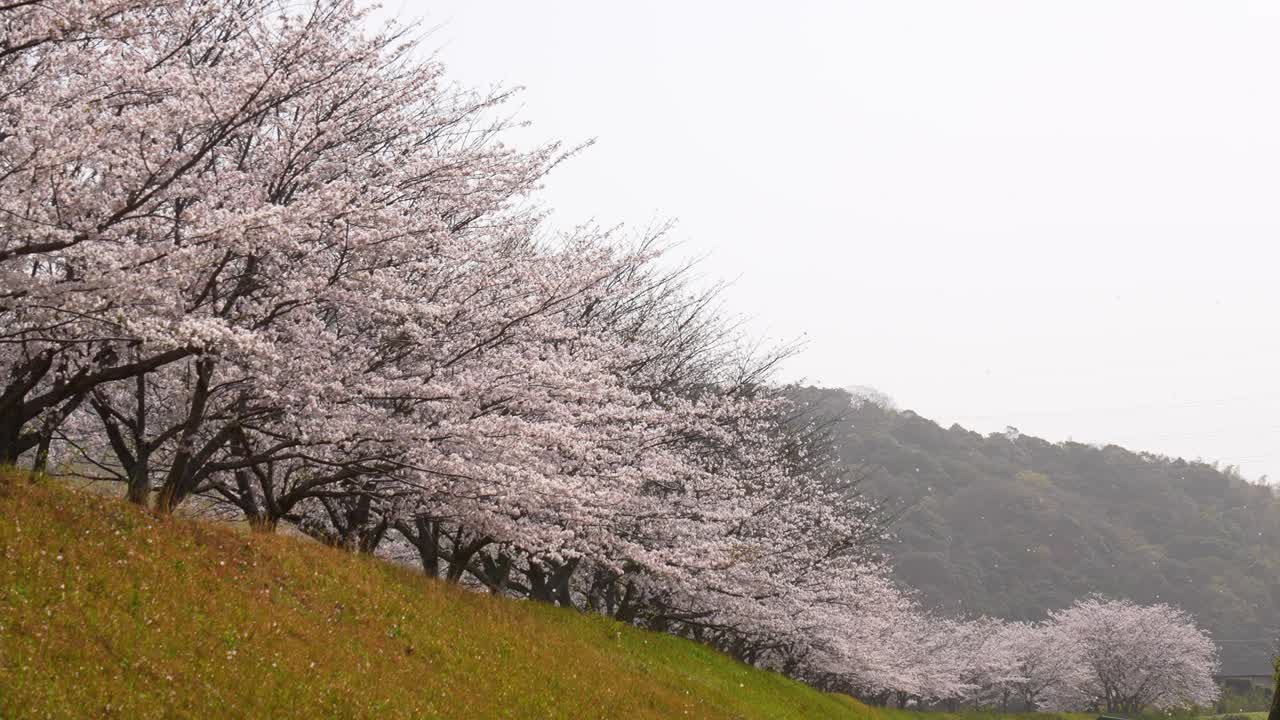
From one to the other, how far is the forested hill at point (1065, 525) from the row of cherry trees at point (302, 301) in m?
Result: 72.1

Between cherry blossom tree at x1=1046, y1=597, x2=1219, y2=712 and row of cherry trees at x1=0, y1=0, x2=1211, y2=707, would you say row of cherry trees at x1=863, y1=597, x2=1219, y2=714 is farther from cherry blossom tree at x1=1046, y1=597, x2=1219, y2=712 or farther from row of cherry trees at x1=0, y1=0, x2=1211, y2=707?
row of cherry trees at x1=0, y1=0, x2=1211, y2=707

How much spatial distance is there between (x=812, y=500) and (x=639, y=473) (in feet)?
48.0

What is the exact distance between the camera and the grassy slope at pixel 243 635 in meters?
7.21

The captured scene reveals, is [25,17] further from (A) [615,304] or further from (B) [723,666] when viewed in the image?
(B) [723,666]

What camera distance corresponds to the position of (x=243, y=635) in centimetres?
885

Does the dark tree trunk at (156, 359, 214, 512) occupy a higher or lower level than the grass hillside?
higher

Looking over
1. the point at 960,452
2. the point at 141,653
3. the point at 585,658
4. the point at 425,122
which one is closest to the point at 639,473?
the point at 585,658

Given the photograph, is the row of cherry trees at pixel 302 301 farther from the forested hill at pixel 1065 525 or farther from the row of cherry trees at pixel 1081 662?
the forested hill at pixel 1065 525

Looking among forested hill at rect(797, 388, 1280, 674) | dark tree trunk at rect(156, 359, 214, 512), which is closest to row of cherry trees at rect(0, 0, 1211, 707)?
dark tree trunk at rect(156, 359, 214, 512)

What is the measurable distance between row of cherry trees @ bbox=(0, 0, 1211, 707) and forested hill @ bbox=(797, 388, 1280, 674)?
7214 cm

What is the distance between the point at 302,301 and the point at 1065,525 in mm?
109709

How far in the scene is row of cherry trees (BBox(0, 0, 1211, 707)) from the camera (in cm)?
840

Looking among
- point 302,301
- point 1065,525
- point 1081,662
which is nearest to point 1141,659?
point 1081,662

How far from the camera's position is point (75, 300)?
811 centimetres
